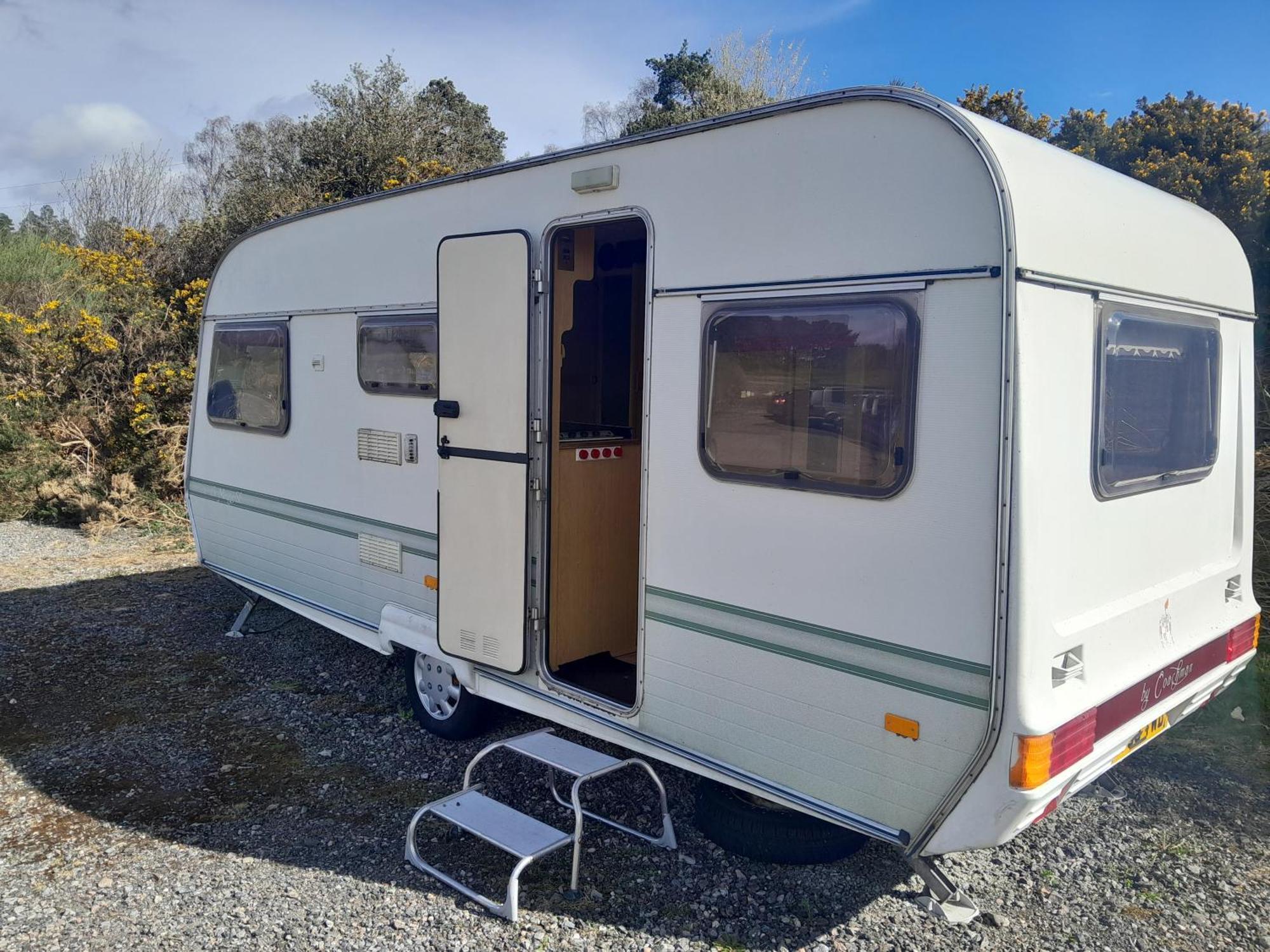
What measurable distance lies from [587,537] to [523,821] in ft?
4.26

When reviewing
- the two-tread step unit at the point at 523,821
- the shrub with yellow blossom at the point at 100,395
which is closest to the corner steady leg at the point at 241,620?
the two-tread step unit at the point at 523,821

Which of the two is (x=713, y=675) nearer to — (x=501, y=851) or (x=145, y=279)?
(x=501, y=851)

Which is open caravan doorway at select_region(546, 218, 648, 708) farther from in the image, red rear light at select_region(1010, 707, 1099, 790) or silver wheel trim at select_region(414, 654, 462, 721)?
red rear light at select_region(1010, 707, 1099, 790)

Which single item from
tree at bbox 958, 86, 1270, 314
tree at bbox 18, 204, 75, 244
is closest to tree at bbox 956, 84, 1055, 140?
tree at bbox 958, 86, 1270, 314

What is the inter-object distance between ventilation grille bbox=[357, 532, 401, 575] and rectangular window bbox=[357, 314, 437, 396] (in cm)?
76

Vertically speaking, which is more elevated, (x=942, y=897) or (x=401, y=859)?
(x=942, y=897)

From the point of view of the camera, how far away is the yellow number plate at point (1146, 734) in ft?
10.4

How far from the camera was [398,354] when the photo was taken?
4.79 metres

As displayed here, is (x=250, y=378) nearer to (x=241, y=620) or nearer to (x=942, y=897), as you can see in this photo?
(x=241, y=620)

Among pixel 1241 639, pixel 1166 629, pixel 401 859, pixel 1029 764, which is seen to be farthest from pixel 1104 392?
pixel 401 859

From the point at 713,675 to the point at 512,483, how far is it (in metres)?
1.26

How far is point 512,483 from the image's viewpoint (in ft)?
13.4

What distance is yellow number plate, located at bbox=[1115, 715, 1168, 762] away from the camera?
125 inches

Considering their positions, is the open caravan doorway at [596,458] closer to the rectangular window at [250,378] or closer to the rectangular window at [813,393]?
the rectangular window at [813,393]
